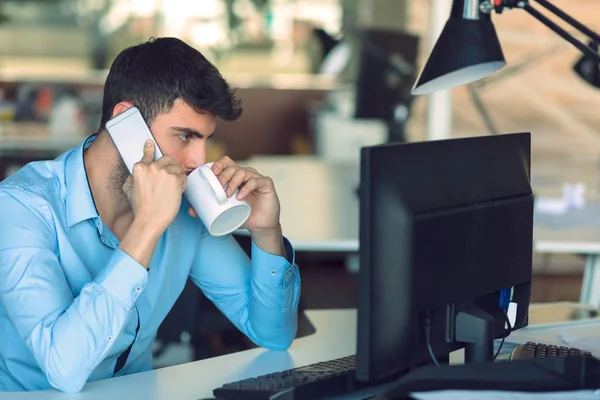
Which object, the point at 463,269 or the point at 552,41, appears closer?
the point at 463,269

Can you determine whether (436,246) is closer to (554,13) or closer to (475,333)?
(475,333)

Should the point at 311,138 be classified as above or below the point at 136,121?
below

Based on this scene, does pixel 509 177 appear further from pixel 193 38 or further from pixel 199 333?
pixel 193 38

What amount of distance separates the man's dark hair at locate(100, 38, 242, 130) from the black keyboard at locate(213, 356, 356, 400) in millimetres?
523

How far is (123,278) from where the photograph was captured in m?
1.45

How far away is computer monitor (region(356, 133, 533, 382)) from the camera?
45.8 inches

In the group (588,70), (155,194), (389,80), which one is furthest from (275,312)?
(389,80)

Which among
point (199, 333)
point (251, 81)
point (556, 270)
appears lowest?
point (556, 270)

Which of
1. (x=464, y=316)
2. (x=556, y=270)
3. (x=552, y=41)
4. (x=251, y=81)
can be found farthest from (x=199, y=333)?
(x=251, y=81)

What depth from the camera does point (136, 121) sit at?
1.58m

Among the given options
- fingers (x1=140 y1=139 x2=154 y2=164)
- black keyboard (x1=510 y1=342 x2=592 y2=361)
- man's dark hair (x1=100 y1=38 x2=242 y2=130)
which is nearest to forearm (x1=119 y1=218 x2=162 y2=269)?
fingers (x1=140 y1=139 x2=154 y2=164)

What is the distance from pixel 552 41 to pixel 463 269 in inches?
174

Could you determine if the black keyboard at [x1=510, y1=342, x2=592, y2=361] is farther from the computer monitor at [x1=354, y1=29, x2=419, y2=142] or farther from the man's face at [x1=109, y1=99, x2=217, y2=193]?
the computer monitor at [x1=354, y1=29, x2=419, y2=142]

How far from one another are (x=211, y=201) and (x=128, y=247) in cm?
16
